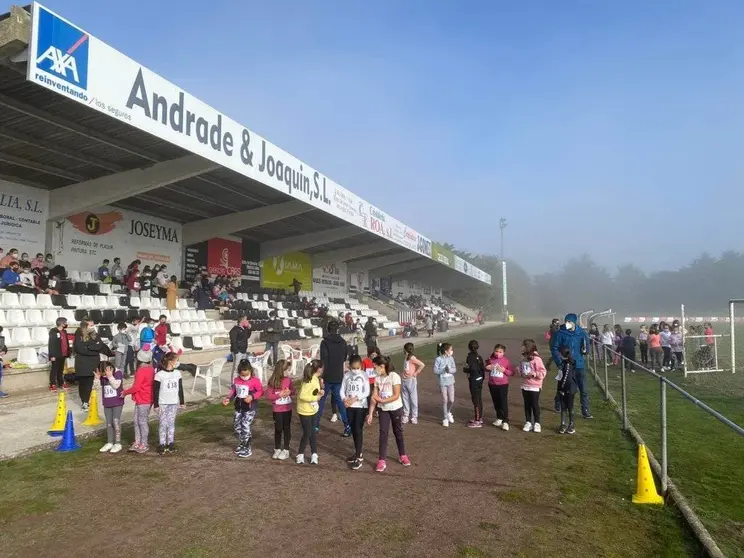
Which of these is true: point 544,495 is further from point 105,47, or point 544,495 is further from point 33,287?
point 33,287

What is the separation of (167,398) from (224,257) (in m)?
19.2

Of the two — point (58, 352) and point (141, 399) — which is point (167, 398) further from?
point (58, 352)

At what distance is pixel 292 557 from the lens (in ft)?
13.1

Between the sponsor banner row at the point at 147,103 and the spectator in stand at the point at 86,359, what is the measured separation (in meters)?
4.59

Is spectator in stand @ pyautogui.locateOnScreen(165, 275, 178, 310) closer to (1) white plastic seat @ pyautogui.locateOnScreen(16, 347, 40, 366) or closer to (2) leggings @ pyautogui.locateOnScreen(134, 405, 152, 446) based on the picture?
(1) white plastic seat @ pyautogui.locateOnScreen(16, 347, 40, 366)

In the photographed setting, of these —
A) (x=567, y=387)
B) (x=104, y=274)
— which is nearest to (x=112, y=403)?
(x=567, y=387)

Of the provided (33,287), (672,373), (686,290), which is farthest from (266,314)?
(686,290)

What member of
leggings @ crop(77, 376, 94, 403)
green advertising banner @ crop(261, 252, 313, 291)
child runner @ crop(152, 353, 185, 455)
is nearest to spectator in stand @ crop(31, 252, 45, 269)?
leggings @ crop(77, 376, 94, 403)

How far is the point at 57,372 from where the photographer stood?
35.8ft

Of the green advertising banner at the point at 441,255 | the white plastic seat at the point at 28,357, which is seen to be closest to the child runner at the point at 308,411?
the white plastic seat at the point at 28,357

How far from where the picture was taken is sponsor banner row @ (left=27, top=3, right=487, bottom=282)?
8828 mm

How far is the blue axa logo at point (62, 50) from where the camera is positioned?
8.64m

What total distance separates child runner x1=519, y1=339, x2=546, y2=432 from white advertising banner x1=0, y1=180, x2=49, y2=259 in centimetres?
1548

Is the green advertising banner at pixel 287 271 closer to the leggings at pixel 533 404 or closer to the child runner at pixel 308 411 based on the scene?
the leggings at pixel 533 404
